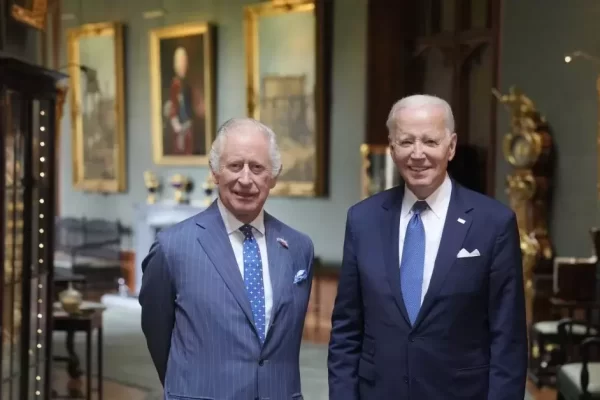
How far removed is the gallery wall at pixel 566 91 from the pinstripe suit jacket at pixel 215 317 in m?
4.87

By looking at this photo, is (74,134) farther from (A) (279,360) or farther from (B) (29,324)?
(A) (279,360)

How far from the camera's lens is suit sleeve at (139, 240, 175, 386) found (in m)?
2.44

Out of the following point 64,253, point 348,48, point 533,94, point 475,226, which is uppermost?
point 348,48

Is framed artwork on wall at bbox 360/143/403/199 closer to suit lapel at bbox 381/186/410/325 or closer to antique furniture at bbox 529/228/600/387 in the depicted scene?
antique furniture at bbox 529/228/600/387

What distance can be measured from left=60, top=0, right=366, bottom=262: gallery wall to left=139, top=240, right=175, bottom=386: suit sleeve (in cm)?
649

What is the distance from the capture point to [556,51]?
7059mm

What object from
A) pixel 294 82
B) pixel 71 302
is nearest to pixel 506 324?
pixel 71 302

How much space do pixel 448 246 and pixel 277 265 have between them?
0.52 metres

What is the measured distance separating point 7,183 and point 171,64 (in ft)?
21.5

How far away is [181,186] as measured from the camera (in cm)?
1067

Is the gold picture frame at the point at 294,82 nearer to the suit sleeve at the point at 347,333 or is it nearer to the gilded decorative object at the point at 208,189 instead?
the gilded decorative object at the point at 208,189

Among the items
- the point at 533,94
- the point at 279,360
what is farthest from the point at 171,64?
the point at 279,360

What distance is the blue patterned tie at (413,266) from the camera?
2439 millimetres

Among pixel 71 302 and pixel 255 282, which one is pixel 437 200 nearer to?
pixel 255 282
